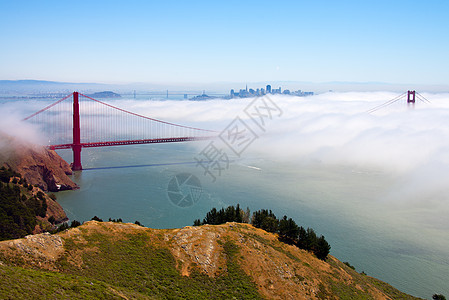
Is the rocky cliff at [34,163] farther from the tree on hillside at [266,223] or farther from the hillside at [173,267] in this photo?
the tree on hillside at [266,223]

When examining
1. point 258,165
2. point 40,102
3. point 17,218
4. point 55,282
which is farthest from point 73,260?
point 40,102

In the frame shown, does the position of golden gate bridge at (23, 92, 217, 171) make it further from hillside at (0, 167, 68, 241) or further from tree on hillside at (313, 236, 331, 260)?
tree on hillside at (313, 236, 331, 260)

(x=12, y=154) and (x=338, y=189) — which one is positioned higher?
(x=12, y=154)

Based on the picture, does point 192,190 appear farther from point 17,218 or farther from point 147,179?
point 17,218

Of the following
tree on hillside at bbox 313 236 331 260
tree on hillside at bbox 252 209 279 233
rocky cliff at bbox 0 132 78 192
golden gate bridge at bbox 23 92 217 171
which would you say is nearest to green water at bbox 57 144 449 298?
rocky cliff at bbox 0 132 78 192

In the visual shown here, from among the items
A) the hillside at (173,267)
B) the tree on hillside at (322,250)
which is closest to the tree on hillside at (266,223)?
the hillside at (173,267)

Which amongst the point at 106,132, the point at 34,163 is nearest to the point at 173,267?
the point at 34,163

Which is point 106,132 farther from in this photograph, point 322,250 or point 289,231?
point 322,250
